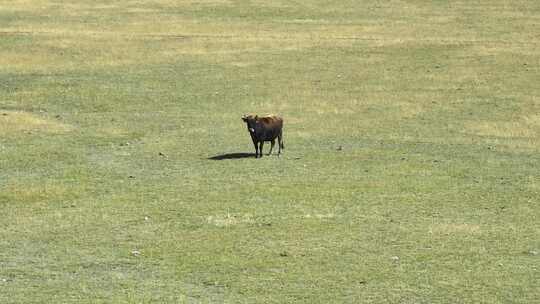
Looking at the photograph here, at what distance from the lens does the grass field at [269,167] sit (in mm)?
24438

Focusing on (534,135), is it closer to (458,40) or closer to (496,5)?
(458,40)

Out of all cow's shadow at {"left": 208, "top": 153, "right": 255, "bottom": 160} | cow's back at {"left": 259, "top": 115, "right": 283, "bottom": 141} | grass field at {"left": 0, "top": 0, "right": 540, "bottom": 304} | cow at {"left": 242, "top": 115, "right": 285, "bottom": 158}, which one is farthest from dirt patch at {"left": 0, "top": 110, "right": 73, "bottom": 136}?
cow's back at {"left": 259, "top": 115, "right": 283, "bottom": 141}

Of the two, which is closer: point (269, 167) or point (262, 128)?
point (269, 167)

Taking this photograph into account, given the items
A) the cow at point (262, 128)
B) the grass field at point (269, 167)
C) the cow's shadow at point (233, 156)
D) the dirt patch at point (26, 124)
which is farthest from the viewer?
the dirt patch at point (26, 124)

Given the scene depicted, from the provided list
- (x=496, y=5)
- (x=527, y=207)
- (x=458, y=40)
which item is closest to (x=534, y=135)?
(x=527, y=207)

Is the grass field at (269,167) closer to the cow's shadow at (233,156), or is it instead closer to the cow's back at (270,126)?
the cow's shadow at (233,156)

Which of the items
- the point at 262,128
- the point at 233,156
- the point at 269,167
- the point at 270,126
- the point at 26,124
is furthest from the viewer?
the point at 26,124

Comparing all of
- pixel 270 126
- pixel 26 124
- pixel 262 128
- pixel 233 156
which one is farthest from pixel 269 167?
pixel 26 124

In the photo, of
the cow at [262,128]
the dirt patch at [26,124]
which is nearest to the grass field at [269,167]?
the dirt patch at [26,124]

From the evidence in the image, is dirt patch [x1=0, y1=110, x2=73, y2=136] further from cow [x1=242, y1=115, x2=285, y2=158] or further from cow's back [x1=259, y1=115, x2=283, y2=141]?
cow's back [x1=259, y1=115, x2=283, y2=141]

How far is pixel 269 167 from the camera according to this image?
35.9 meters

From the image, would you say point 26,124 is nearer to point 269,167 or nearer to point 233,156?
point 233,156

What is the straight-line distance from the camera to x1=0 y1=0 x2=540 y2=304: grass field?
2444cm

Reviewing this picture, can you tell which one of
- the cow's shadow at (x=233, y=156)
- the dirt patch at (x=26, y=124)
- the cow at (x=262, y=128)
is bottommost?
the dirt patch at (x=26, y=124)
